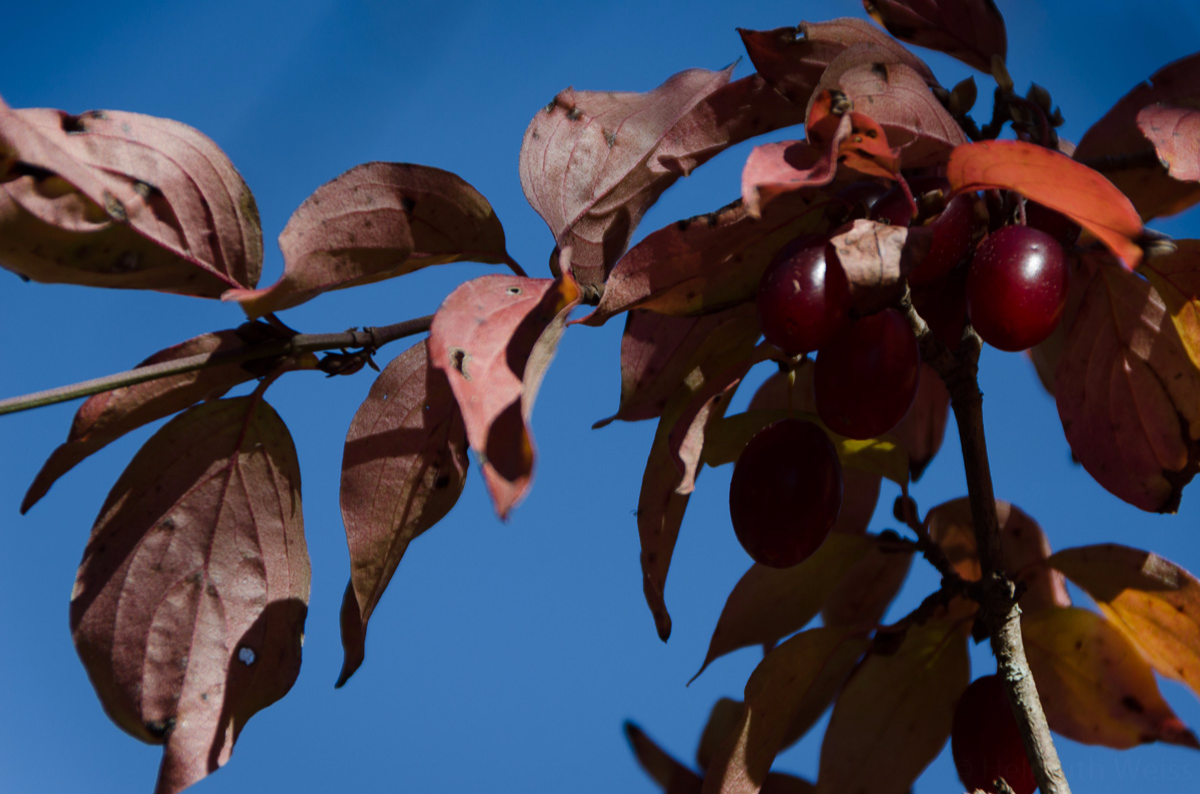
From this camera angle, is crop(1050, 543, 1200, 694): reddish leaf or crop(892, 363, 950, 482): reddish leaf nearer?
crop(1050, 543, 1200, 694): reddish leaf

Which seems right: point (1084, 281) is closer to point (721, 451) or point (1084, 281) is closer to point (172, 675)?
point (721, 451)

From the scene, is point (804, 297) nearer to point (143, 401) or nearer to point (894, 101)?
point (894, 101)

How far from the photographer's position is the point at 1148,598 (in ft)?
1.07

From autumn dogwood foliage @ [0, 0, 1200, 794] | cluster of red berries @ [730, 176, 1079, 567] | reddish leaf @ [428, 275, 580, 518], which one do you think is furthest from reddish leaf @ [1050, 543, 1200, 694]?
reddish leaf @ [428, 275, 580, 518]

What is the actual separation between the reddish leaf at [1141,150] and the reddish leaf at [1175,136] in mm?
25

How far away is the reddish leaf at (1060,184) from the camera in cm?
21

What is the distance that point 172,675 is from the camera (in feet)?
0.92

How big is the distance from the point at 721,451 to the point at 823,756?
123mm

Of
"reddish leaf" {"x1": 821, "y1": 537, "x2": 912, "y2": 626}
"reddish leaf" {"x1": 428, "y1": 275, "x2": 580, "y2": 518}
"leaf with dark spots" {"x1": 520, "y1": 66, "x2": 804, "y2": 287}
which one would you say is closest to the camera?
"reddish leaf" {"x1": 428, "y1": 275, "x2": 580, "y2": 518}

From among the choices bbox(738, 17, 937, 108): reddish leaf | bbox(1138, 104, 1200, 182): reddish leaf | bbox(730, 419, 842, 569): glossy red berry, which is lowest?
bbox(730, 419, 842, 569): glossy red berry

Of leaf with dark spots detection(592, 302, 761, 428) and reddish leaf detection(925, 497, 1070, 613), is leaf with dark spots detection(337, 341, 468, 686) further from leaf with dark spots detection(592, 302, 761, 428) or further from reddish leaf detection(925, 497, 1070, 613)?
reddish leaf detection(925, 497, 1070, 613)

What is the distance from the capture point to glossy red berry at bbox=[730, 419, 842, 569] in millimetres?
275

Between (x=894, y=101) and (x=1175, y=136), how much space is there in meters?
0.10

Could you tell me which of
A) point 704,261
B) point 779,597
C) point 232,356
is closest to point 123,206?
point 232,356
